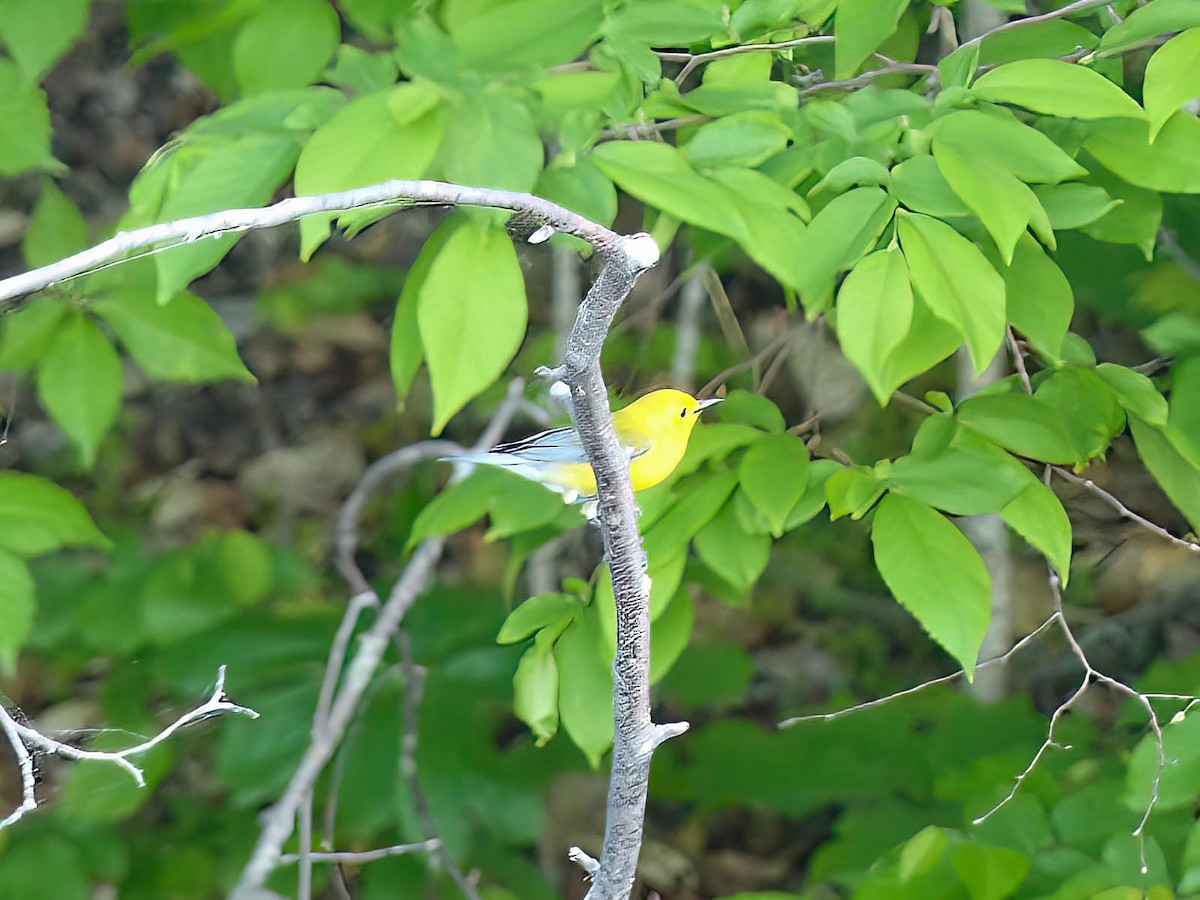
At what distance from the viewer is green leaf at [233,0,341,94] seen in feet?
3.64

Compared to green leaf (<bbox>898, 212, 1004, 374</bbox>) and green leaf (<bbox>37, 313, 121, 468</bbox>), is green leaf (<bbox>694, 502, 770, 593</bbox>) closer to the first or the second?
green leaf (<bbox>898, 212, 1004, 374</bbox>)

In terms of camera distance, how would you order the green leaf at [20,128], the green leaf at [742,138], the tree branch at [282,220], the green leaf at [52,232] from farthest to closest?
1. the green leaf at [52,232]
2. the green leaf at [20,128]
3. the green leaf at [742,138]
4. the tree branch at [282,220]

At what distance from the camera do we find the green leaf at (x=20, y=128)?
1160 millimetres

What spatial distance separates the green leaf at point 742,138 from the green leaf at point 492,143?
0.14 m

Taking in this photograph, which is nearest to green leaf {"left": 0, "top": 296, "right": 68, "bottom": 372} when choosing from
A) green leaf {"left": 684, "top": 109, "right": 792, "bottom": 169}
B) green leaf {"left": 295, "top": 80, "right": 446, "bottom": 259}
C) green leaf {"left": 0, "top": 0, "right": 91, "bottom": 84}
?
green leaf {"left": 0, "top": 0, "right": 91, "bottom": 84}

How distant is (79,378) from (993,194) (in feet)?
3.05

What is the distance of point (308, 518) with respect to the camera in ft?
8.04

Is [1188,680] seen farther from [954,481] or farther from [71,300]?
[71,300]

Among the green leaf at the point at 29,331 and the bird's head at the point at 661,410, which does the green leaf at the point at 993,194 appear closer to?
the bird's head at the point at 661,410

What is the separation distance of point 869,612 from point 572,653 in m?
1.23

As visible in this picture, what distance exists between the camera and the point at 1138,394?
1055 mm

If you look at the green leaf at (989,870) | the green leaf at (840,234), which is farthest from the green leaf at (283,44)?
the green leaf at (989,870)

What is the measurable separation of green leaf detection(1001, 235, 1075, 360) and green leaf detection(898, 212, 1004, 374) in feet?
0.38

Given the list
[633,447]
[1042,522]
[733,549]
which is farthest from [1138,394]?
[633,447]
